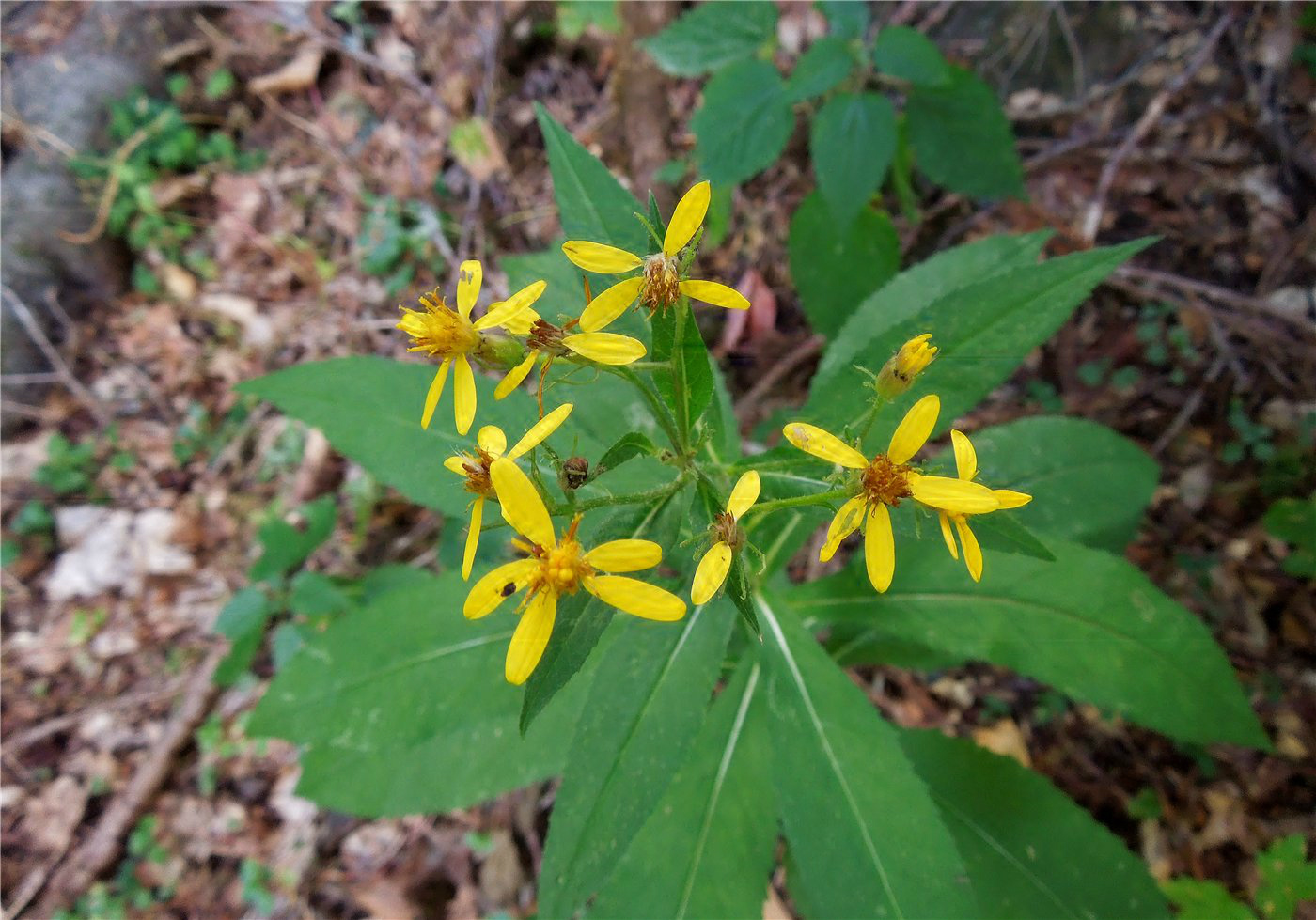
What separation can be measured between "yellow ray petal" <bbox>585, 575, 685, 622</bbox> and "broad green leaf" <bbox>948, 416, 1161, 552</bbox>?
179cm

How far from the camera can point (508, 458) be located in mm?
1618

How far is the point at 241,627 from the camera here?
4098 mm

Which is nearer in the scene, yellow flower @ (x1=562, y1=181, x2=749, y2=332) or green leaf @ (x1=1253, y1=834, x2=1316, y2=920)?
yellow flower @ (x1=562, y1=181, x2=749, y2=332)

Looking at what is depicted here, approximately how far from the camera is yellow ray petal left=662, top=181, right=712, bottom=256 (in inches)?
64.9

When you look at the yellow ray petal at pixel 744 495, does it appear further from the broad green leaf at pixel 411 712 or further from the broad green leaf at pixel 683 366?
the broad green leaf at pixel 411 712

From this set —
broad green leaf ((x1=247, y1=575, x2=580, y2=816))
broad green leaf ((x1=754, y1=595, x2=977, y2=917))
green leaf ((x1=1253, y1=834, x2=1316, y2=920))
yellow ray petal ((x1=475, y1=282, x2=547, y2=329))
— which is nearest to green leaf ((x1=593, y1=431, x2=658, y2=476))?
yellow ray petal ((x1=475, y1=282, x2=547, y2=329))

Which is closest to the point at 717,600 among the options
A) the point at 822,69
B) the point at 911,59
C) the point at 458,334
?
the point at 458,334

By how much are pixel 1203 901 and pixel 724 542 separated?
8.28 ft

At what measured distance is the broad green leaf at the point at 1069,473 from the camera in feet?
9.64

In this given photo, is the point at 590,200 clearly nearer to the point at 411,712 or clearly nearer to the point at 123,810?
the point at 411,712

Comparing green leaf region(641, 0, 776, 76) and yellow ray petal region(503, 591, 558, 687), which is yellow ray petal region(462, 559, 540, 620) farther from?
green leaf region(641, 0, 776, 76)

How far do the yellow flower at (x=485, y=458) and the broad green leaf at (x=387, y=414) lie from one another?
2.59 feet

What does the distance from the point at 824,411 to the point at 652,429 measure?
594 mm

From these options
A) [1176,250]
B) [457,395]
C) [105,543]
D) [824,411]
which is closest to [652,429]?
[824,411]
